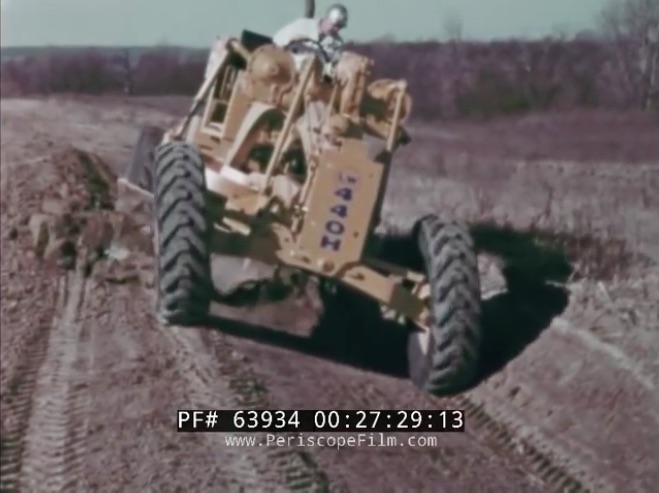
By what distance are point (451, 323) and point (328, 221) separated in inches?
27.2

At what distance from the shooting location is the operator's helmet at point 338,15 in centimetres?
739

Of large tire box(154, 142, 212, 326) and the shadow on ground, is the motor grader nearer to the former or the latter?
large tire box(154, 142, 212, 326)

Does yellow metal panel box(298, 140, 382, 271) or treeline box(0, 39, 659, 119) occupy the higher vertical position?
treeline box(0, 39, 659, 119)

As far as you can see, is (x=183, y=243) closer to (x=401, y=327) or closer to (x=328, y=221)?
(x=328, y=221)

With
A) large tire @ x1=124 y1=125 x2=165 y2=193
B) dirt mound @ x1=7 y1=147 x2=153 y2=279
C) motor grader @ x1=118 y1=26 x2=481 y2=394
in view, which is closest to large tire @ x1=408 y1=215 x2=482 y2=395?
motor grader @ x1=118 y1=26 x2=481 y2=394

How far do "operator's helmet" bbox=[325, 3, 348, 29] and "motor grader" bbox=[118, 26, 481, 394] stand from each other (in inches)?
5.7

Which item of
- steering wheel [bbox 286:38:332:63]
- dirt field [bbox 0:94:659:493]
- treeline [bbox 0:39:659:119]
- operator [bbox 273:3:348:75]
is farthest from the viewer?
steering wheel [bbox 286:38:332:63]

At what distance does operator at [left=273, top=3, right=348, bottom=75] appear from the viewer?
24.4 feet

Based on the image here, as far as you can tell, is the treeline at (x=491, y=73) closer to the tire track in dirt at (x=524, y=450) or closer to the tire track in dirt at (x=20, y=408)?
the tire track in dirt at (x=524, y=450)

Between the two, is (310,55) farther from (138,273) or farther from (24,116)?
(24,116)

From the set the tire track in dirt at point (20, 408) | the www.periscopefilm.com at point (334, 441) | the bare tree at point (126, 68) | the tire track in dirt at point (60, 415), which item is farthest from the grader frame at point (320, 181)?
the bare tree at point (126, 68)

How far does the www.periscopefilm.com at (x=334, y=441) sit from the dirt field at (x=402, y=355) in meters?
0.03

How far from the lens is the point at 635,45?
598 centimetres

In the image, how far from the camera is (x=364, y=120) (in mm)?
7402
